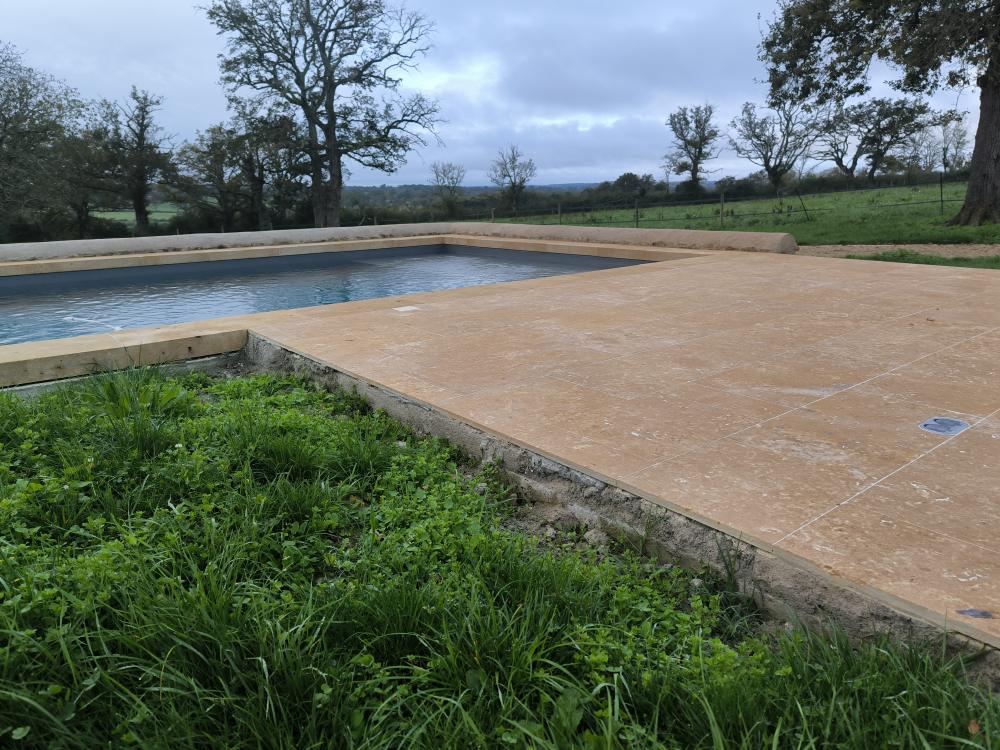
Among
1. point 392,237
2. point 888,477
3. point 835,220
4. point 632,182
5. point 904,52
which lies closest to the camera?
point 888,477

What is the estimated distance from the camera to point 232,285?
8.58 metres

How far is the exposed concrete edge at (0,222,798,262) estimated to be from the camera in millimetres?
8500

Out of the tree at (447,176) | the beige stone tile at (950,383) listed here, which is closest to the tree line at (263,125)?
the tree at (447,176)

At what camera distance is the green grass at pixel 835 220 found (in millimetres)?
9914

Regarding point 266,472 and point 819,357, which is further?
point 819,357

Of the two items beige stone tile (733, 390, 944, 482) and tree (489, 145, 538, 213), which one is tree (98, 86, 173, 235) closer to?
tree (489, 145, 538, 213)

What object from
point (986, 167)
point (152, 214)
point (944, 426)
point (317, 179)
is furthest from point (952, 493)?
point (152, 214)

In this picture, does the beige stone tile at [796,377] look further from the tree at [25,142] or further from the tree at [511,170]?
the tree at [511,170]

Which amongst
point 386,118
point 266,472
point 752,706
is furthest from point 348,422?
point 386,118

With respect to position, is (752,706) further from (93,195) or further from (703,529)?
(93,195)

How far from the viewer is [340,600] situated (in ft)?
4.88

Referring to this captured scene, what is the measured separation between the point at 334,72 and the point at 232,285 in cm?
1244

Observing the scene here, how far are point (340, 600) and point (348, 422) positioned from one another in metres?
1.27

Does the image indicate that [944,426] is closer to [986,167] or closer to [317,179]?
[986,167]
